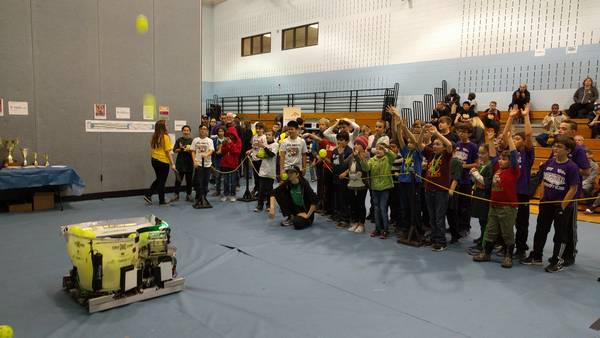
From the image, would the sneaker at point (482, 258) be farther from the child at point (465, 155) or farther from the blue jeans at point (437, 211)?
the child at point (465, 155)

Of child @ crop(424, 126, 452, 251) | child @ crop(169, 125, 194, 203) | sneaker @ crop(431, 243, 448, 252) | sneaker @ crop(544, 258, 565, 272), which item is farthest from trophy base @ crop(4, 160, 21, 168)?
sneaker @ crop(544, 258, 565, 272)

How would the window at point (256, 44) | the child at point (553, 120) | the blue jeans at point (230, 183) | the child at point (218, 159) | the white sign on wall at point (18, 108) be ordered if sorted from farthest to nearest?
1. the window at point (256, 44)
2. the child at point (553, 120)
3. the child at point (218, 159)
4. the blue jeans at point (230, 183)
5. the white sign on wall at point (18, 108)

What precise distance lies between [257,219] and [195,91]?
4495mm

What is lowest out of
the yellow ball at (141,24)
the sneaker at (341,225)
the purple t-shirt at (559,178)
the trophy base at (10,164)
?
the sneaker at (341,225)

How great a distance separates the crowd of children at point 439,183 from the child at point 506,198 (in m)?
0.01

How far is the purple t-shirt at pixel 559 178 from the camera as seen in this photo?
15.0 feet

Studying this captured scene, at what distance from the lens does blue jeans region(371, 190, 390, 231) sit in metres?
5.99

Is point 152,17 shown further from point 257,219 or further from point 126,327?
point 126,327

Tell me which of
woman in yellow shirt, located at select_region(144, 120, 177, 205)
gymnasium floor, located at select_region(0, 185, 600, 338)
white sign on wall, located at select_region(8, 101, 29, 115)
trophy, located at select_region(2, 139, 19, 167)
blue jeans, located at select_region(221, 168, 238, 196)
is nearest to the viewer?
gymnasium floor, located at select_region(0, 185, 600, 338)

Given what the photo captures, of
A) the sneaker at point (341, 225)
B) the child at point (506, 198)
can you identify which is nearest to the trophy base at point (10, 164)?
the sneaker at point (341, 225)

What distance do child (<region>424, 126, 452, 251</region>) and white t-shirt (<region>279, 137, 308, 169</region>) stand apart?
7.99ft

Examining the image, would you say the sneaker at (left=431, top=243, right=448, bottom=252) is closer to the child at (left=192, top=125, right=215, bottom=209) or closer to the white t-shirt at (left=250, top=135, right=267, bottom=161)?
the white t-shirt at (left=250, top=135, right=267, bottom=161)

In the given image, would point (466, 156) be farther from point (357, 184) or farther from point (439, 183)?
point (357, 184)

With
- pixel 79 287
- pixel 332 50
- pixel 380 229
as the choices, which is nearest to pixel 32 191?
pixel 79 287
